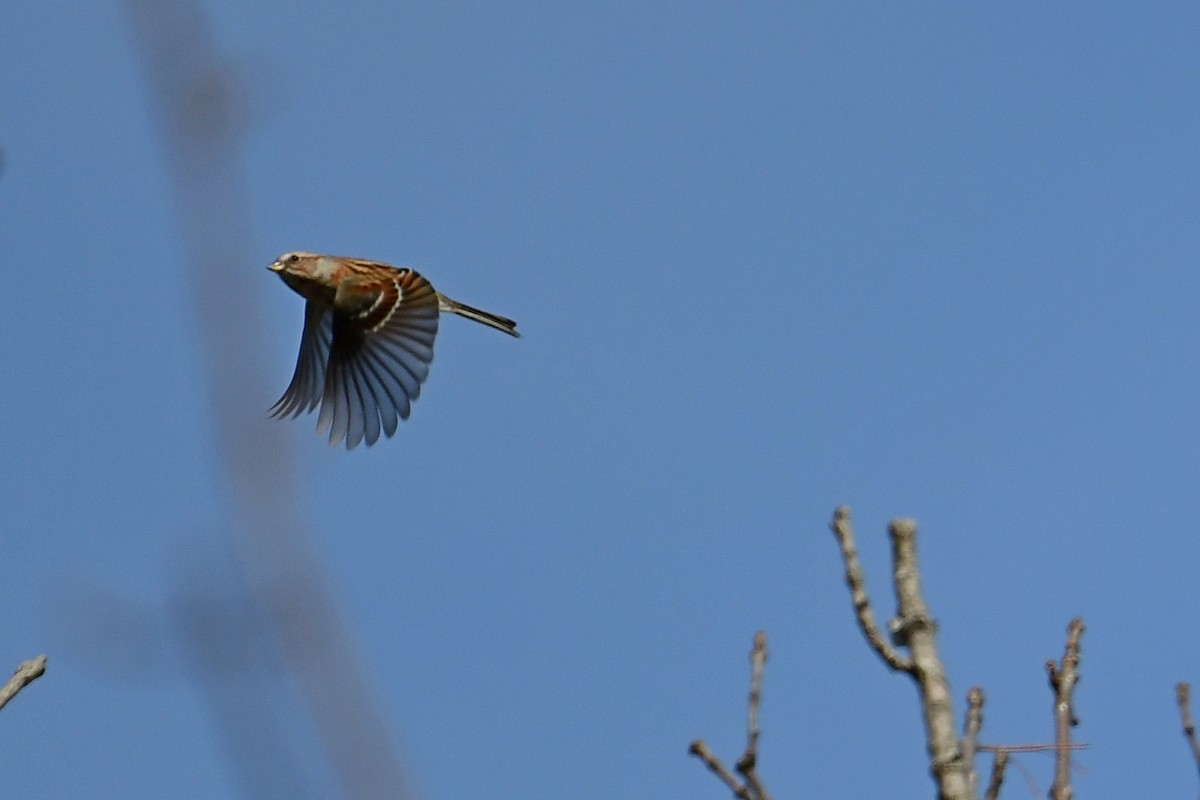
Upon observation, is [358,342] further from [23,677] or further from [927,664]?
[927,664]

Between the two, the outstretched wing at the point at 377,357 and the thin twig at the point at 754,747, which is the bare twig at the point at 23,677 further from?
the outstretched wing at the point at 377,357

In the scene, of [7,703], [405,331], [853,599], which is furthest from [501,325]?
[853,599]

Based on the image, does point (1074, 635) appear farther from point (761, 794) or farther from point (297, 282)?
point (297, 282)

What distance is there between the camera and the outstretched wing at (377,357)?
8.51m

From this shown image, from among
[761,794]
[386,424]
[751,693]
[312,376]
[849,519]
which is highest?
[312,376]

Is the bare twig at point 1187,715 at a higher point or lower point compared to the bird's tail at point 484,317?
lower

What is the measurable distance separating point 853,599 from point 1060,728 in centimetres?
43

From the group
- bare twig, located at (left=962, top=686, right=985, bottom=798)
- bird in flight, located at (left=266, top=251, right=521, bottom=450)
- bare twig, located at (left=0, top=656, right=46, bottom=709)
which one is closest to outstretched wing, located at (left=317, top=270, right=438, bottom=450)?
bird in flight, located at (left=266, top=251, right=521, bottom=450)

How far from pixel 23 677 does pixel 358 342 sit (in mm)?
5475

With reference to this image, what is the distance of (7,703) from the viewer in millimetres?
3318

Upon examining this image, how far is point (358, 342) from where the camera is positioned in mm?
8797

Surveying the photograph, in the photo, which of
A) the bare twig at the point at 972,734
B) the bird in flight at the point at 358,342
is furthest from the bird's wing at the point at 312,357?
the bare twig at the point at 972,734

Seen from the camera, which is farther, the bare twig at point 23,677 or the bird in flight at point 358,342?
the bird in flight at point 358,342

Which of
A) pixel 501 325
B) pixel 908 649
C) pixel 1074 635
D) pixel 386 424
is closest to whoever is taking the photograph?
pixel 908 649
